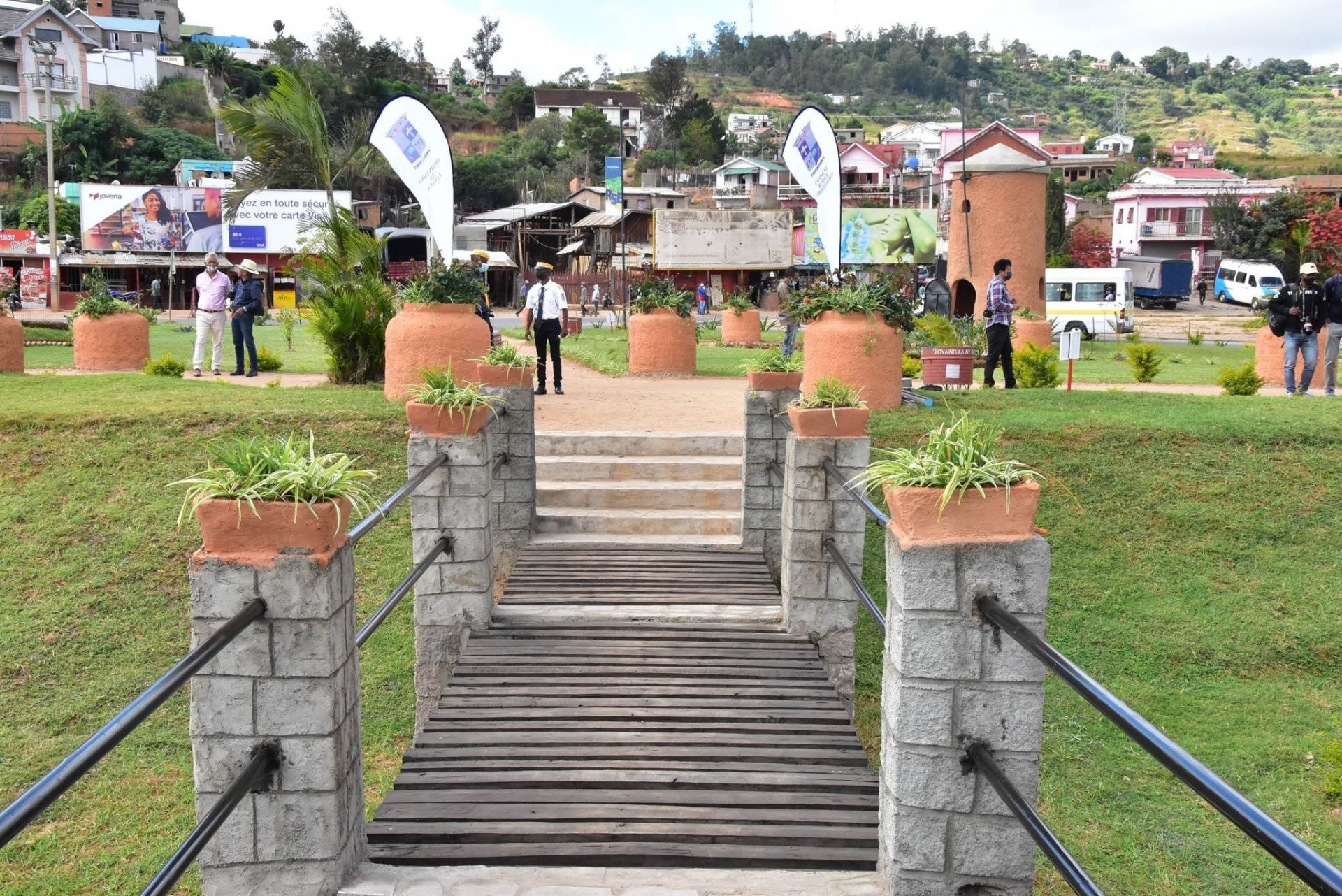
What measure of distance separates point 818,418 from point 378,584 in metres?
3.83

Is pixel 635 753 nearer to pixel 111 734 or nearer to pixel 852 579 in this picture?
pixel 852 579

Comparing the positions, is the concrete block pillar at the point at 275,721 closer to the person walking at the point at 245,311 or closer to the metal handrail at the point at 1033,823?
the metal handrail at the point at 1033,823

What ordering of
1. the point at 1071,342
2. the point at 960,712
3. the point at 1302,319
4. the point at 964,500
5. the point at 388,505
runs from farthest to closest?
the point at 1071,342, the point at 1302,319, the point at 388,505, the point at 960,712, the point at 964,500

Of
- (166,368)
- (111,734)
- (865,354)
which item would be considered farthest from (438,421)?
(166,368)

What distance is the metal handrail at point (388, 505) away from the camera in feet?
13.4

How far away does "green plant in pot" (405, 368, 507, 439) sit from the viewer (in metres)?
6.48

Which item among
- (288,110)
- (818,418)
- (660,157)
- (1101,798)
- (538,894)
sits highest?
(660,157)

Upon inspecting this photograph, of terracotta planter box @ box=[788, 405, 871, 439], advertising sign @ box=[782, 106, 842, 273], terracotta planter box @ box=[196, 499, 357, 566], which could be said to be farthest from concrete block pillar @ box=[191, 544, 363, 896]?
advertising sign @ box=[782, 106, 842, 273]

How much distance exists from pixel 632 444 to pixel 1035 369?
7305mm

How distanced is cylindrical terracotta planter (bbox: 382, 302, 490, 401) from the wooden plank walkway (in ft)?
16.7

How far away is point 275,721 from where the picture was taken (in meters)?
3.53

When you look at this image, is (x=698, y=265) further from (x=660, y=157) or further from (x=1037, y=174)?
(x=660, y=157)

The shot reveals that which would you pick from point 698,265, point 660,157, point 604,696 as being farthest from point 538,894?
point 660,157

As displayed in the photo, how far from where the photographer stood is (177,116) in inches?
3580
